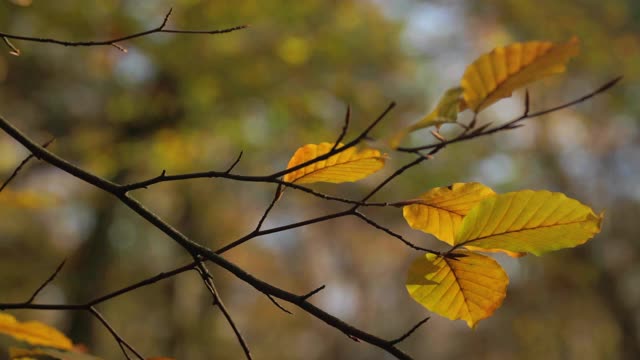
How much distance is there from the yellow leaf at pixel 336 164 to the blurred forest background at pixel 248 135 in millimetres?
449

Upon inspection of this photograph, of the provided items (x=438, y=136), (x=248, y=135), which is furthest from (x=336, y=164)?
(x=248, y=135)

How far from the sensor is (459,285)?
0.49 metres

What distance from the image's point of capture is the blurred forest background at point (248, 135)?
279 centimetres

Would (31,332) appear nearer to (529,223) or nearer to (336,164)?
(336,164)

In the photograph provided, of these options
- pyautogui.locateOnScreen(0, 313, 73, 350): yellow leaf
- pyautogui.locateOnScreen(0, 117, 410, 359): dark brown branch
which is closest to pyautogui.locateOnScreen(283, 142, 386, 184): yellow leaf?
pyautogui.locateOnScreen(0, 117, 410, 359): dark brown branch

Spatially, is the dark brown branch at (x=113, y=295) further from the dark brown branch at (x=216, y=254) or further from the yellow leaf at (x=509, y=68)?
the yellow leaf at (x=509, y=68)

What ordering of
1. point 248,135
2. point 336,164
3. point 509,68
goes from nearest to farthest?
1. point 509,68
2. point 336,164
3. point 248,135

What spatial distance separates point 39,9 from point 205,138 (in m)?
0.96

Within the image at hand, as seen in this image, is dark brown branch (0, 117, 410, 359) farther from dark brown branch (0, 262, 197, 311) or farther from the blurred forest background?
the blurred forest background

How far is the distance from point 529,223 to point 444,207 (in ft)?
0.22

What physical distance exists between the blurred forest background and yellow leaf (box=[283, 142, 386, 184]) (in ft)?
1.47

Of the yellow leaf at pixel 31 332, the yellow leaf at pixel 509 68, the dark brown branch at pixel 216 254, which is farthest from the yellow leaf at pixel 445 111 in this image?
the yellow leaf at pixel 31 332

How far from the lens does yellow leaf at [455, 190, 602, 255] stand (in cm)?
44

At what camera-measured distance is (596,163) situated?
206 inches
